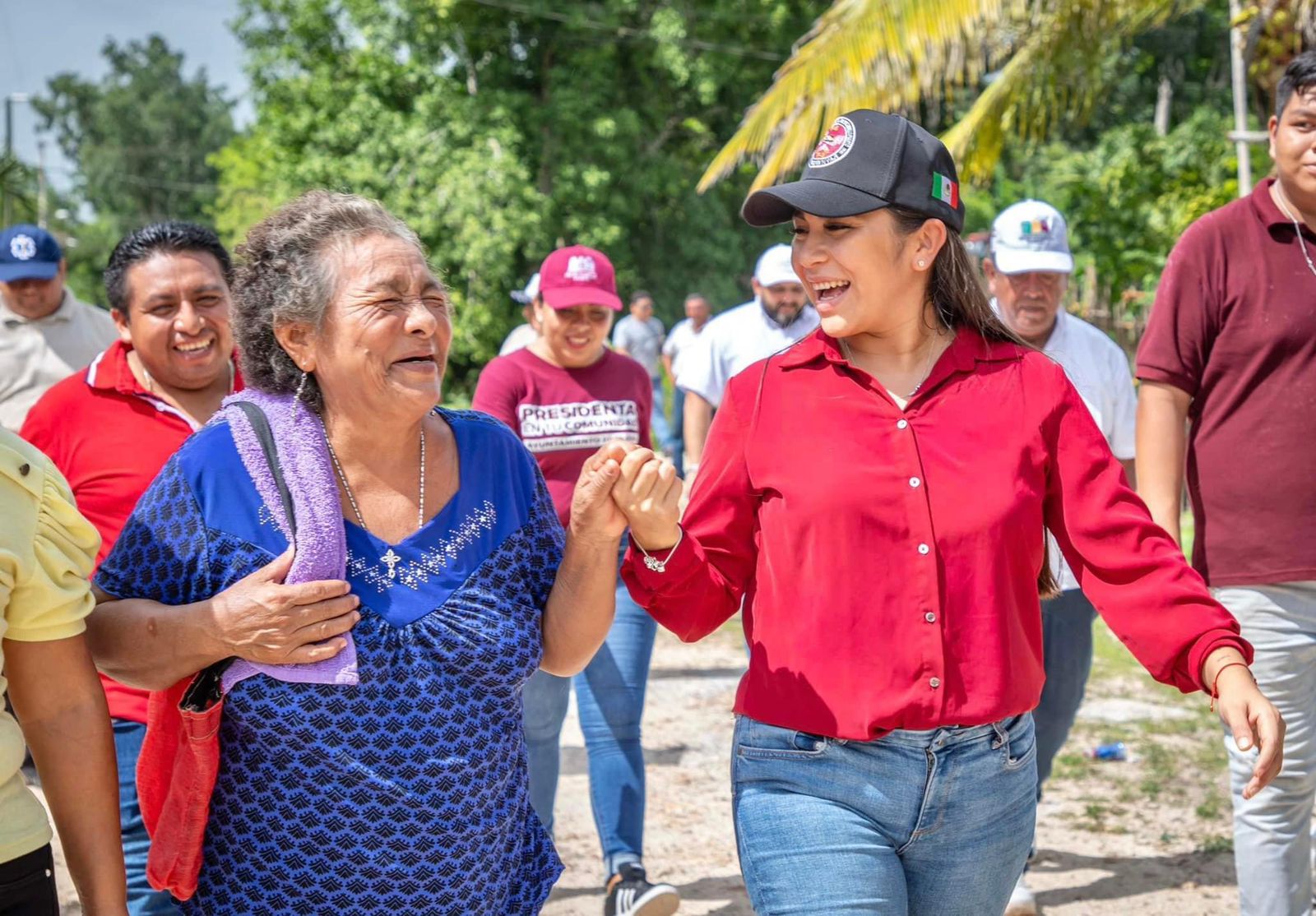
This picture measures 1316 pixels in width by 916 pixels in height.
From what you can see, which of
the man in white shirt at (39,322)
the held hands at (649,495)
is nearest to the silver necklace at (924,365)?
the held hands at (649,495)

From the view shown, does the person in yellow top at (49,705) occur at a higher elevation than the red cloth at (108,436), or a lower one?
lower

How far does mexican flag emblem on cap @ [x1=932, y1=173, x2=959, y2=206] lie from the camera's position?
265 cm

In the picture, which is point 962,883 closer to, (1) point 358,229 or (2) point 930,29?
(1) point 358,229

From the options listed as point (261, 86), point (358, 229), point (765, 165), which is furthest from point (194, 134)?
point (358, 229)

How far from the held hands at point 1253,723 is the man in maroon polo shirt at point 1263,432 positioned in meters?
1.25

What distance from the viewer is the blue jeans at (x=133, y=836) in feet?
10.8

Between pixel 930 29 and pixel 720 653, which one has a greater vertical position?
pixel 930 29

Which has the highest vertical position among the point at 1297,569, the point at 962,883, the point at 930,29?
the point at 930,29

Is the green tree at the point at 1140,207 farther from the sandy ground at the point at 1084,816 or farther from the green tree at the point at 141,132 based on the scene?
the green tree at the point at 141,132

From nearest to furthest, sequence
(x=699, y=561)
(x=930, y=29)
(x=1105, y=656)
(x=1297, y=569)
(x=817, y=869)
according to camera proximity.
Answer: (x=817, y=869) < (x=699, y=561) < (x=1297, y=569) < (x=1105, y=656) < (x=930, y=29)

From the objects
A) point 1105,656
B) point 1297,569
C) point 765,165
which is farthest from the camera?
point 765,165

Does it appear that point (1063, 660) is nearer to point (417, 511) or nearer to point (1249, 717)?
point (1249, 717)

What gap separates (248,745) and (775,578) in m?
1.00

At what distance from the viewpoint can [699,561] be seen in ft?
8.58
